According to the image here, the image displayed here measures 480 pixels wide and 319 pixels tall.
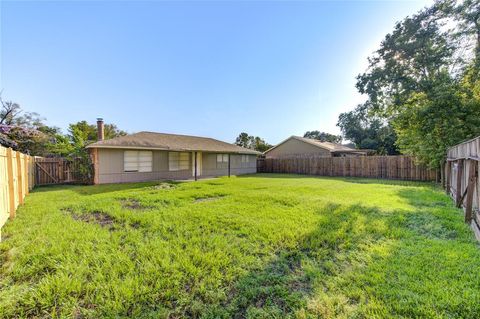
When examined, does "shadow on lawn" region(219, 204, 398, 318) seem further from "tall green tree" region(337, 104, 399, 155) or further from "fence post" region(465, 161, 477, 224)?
"tall green tree" region(337, 104, 399, 155)

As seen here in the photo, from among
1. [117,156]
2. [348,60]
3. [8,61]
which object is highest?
[348,60]

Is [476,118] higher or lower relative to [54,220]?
higher

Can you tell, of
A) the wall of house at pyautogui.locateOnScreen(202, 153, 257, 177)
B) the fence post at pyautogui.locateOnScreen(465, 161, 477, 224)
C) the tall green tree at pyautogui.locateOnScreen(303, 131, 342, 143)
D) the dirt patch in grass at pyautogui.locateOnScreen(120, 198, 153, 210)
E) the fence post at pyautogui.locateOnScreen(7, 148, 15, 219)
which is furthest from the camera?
the tall green tree at pyautogui.locateOnScreen(303, 131, 342, 143)

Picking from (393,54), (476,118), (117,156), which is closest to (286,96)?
(393,54)

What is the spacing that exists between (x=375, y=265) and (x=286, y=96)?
16938 millimetres

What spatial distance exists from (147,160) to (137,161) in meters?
0.67

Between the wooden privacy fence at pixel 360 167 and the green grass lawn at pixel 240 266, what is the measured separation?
406 inches

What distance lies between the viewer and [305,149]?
2370cm

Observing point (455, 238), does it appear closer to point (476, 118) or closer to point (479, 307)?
point (479, 307)

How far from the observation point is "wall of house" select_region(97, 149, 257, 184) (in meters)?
12.2

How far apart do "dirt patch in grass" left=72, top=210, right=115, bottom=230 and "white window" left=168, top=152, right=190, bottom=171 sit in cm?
961

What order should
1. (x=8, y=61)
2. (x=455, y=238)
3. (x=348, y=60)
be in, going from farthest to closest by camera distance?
(x=348, y=60)
(x=8, y=61)
(x=455, y=238)

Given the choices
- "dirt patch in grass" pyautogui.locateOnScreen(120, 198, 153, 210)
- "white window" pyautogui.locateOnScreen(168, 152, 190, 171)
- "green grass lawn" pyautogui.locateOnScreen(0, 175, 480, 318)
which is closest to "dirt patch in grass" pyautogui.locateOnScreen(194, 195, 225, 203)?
"dirt patch in grass" pyautogui.locateOnScreen(120, 198, 153, 210)

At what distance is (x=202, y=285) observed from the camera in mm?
2580
